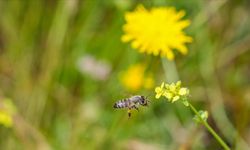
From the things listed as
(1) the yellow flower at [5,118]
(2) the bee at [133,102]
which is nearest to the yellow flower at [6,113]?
(1) the yellow flower at [5,118]

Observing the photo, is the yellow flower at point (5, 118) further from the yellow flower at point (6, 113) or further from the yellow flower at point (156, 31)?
the yellow flower at point (156, 31)

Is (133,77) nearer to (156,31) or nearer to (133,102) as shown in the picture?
(156,31)

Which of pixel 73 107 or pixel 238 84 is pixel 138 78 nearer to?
pixel 73 107

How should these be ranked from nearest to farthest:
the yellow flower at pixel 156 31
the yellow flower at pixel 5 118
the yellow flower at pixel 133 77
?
the yellow flower at pixel 156 31, the yellow flower at pixel 5 118, the yellow flower at pixel 133 77

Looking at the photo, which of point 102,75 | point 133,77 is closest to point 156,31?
point 133,77

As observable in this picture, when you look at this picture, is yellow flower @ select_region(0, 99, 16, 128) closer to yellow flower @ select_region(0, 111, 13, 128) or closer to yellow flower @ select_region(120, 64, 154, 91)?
yellow flower @ select_region(0, 111, 13, 128)

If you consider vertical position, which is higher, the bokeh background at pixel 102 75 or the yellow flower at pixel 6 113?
the bokeh background at pixel 102 75

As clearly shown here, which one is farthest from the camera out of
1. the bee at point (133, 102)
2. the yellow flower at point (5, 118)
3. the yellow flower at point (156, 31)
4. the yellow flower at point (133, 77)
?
the yellow flower at point (133, 77)
